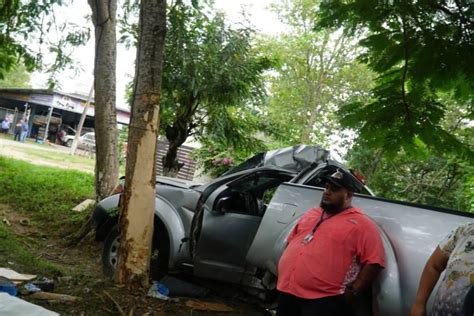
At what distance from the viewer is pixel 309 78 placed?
20422 millimetres

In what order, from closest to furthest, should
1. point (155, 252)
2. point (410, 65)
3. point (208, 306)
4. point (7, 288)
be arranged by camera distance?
1. point (410, 65)
2. point (7, 288)
3. point (208, 306)
4. point (155, 252)

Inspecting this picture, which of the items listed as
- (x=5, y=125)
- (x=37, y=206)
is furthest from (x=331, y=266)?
(x=5, y=125)

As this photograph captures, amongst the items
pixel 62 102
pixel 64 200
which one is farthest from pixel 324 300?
pixel 62 102

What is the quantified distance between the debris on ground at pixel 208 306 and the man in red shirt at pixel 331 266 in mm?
1479

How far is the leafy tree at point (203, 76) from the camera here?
811 centimetres

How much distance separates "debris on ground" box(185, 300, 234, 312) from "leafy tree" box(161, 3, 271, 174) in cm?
459

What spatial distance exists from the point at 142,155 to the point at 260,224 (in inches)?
49.4

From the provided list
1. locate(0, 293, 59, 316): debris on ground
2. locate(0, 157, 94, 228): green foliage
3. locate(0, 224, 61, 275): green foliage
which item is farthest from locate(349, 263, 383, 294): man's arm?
locate(0, 157, 94, 228): green foliage

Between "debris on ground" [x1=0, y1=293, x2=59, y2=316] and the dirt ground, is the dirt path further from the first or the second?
"debris on ground" [x1=0, y1=293, x2=59, y2=316]

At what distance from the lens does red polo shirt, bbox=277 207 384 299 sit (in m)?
2.84

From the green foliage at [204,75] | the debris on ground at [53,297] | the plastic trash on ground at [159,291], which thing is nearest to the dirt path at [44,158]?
the green foliage at [204,75]

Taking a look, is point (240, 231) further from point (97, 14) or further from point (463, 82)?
point (97, 14)

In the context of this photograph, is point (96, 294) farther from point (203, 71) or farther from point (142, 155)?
point (203, 71)

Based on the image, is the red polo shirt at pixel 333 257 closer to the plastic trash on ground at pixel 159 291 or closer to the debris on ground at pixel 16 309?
the debris on ground at pixel 16 309
